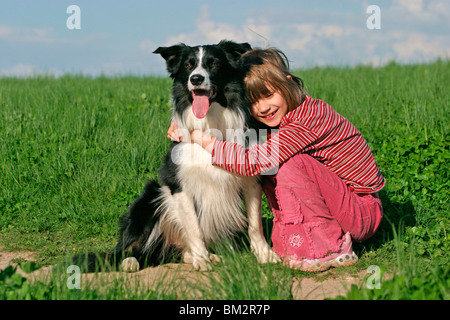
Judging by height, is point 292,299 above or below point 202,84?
below

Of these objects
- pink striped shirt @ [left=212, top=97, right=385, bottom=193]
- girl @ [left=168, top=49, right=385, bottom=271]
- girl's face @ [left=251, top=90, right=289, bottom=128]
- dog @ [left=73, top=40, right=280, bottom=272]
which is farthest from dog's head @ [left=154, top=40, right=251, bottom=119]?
pink striped shirt @ [left=212, top=97, right=385, bottom=193]

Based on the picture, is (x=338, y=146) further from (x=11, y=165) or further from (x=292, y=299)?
(x=11, y=165)

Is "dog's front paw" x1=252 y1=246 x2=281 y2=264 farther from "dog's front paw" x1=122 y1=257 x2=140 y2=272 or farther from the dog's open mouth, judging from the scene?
the dog's open mouth

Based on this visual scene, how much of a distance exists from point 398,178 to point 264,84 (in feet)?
7.01

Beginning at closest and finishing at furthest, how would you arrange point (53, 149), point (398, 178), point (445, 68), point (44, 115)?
point (398, 178) → point (53, 149) → point (44, 115) → point (445, 68)

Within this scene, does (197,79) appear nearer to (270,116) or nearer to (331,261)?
(270,116)

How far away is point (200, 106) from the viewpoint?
128 inches

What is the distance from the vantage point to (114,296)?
2363mm

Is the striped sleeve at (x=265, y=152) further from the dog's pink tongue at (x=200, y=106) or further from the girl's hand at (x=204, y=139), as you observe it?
the dog's pink tongue at (x=200, y=106)

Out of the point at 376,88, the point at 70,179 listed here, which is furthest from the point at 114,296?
the point at 376,88

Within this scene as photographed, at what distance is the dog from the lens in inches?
129

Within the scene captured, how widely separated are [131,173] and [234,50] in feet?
7.04

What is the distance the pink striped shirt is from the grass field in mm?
463

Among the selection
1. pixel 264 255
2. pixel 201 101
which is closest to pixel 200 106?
pixel 201 101
